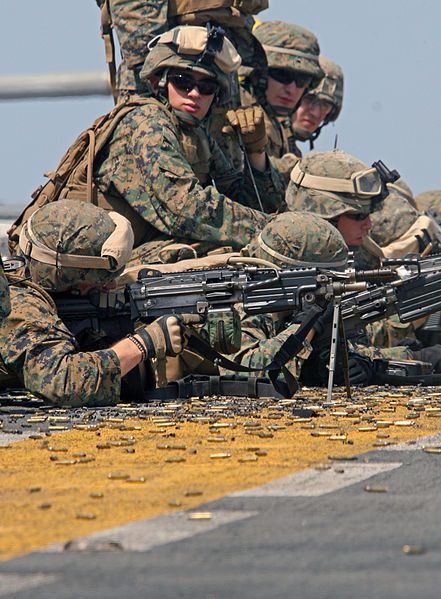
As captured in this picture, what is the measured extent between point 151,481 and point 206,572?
1352 mm

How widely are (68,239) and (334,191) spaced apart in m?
3.25

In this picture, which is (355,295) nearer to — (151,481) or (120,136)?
(120,136)

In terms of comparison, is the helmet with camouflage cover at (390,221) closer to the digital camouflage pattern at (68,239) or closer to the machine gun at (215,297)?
the machine gun at (215,297)

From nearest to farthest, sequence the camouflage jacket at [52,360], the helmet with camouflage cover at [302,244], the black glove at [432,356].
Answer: the camouflage jacket at [52,360]
the helmet with camouflage cover at [302,244]
the black glove at [432,356]

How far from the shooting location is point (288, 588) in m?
2.22

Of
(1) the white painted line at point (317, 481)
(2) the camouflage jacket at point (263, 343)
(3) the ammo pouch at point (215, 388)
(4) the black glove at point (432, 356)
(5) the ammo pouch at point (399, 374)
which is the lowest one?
(4) the black glove at point (432, 356)

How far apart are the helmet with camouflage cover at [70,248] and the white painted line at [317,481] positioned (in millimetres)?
2983

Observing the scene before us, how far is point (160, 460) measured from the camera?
168 inches

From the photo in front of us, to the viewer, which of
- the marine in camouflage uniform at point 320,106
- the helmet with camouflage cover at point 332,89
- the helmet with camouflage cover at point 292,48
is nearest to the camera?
the helmet with camouflage cover at point 292,48

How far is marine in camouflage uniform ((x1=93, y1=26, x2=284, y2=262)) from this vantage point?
882 centimetres

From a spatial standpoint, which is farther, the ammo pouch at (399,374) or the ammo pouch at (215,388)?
the ammo pouch at (399,374)

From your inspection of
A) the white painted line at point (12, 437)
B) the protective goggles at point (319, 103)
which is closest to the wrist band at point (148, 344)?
the white painted line at point (12, 437)

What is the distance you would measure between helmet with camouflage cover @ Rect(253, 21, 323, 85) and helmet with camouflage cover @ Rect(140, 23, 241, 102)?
2.49 metres

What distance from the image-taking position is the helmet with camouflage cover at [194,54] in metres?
9.23
